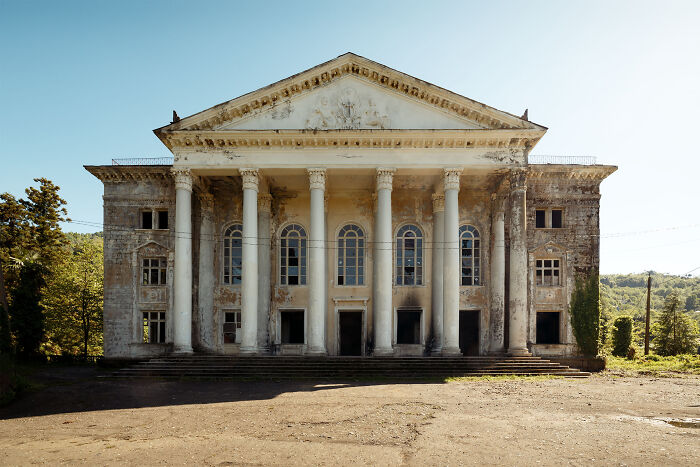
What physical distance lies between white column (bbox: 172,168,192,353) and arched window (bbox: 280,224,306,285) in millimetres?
5452

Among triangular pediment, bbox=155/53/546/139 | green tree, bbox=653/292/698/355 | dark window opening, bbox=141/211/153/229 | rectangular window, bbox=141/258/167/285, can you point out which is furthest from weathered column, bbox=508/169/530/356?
green tree, bbox=653/292/698/355

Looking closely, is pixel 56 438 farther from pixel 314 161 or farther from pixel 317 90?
pixel 317 90

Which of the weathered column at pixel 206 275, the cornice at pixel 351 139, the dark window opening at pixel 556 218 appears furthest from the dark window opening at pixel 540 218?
the weathered column at pixel 206 275

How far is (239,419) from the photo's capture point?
A: 424 inches

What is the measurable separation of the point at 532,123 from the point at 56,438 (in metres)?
20.2

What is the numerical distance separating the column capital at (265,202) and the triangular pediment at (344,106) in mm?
4231

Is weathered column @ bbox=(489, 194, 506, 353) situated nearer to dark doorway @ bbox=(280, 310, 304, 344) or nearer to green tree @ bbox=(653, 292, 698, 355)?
dark doorway @ bbox=(280, 310, 304, 344)

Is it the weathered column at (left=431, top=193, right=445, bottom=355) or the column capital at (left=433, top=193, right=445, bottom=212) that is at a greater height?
the column capital at (left=433, top=193, right=445, bottom=212)

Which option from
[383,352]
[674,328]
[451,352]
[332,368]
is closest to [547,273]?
[451,352]

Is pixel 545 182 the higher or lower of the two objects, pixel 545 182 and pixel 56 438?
the higher

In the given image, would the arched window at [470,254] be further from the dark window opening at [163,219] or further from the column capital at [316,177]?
the dark window opening at [163,219]

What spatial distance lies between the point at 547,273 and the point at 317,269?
42.3ft

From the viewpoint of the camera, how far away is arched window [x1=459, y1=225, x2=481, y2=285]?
2386 centimetres

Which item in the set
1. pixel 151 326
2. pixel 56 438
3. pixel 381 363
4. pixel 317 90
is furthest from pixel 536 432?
pixel 151 326
